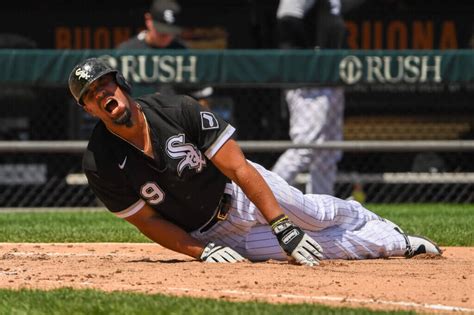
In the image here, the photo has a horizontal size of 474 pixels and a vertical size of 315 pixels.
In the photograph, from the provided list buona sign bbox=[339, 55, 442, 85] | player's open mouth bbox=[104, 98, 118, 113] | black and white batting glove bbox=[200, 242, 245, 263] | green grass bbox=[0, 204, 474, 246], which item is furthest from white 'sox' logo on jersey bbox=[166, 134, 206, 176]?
buona sign bbox=[339, 55, 442, 85]

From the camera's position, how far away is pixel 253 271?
19.3 ft

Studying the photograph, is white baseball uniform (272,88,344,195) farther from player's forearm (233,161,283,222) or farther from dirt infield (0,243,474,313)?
player's forearm (233,161,283,222)

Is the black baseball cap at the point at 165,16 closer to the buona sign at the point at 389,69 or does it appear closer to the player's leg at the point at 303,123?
the player's leg at the point at 303,123

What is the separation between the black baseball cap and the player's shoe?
168 inches

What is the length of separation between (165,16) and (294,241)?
489cm

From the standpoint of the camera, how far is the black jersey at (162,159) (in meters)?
6.17

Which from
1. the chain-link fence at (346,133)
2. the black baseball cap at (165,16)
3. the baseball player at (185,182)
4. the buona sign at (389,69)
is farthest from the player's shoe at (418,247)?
the chain-link fence at (346,133)

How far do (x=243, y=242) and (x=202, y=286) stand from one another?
1.20 m

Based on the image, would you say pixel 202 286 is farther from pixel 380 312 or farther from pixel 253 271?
pixel 380 312

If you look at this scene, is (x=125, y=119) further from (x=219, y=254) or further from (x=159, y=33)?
(x=159, y=33)

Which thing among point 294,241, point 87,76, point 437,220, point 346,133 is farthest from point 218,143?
point 346,133

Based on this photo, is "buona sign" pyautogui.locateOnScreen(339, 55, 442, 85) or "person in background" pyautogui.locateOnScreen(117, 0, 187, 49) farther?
"person in background" pyautogui.locateOnScreen(117, 0, 187, 49)

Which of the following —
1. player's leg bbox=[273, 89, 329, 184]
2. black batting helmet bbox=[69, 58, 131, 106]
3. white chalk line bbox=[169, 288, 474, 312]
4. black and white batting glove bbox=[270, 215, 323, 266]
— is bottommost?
player's leg bbox=[273, 89, 329, 184]

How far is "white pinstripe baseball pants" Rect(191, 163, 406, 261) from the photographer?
21.4 feet
